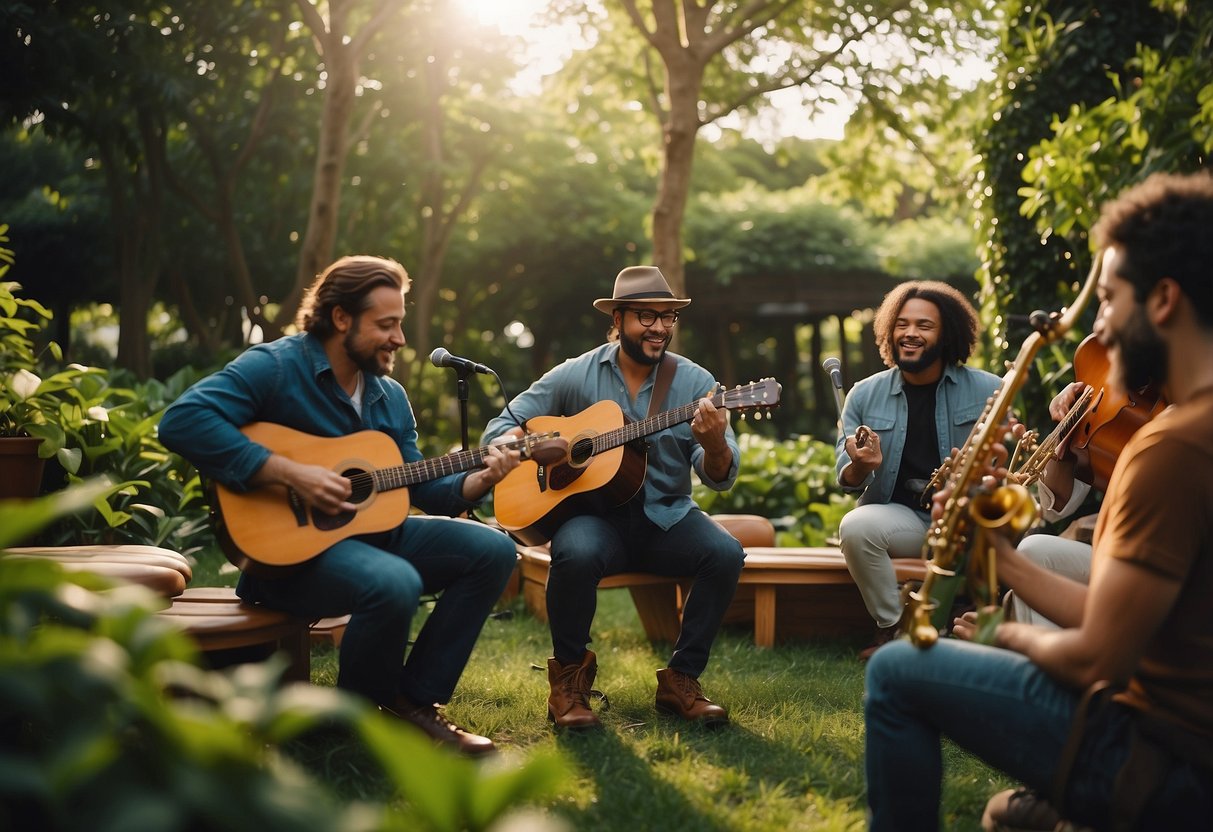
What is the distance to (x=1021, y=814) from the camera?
266cm

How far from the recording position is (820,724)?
4.12m

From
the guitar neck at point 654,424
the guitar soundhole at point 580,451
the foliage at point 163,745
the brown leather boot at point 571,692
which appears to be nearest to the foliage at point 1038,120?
the guitar neck at point 654,424

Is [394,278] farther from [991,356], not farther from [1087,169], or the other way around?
[991,356]

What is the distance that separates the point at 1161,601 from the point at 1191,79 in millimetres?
3800

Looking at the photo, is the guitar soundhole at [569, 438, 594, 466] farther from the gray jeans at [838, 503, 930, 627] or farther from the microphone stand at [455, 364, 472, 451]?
the gray jeans at [838, 503, 930, 627]

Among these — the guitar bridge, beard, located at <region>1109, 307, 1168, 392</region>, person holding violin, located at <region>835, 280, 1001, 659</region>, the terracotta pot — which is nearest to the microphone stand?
the guitar bridge

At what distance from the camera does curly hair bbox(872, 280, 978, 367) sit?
5242 mm

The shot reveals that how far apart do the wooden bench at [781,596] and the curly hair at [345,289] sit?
2.02m

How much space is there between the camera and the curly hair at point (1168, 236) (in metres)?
2.13

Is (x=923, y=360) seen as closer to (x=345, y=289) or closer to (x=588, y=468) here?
(x=588, y=468)

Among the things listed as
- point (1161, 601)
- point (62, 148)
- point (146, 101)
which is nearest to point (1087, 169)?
point (1161, 601)

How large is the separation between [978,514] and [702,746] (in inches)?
73.2

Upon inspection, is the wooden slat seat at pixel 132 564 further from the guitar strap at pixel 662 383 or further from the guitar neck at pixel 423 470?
the guitar strap at pixel 662 383

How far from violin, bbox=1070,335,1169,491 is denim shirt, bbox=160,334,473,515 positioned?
2264mm
